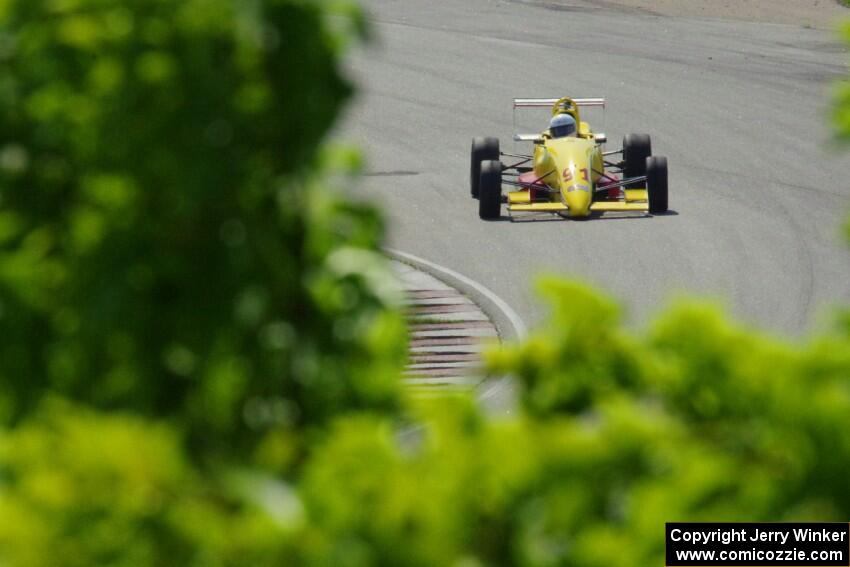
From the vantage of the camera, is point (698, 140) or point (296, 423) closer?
point (296, 423)

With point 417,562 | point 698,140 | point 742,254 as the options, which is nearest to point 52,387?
point 417,562

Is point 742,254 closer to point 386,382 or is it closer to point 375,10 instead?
point 386,382

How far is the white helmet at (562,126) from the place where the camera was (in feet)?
63.7

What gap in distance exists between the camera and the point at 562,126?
1944 cm

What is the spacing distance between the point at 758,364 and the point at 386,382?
80 cm

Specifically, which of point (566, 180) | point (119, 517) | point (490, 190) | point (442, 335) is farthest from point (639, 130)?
point (119, 517)

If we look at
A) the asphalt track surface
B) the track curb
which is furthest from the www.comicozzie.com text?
the track curb

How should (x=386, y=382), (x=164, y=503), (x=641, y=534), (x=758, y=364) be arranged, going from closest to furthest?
(x=164, y=503) → (x=641, y=534) → (x=758, y=364) → (x=386, y=382)

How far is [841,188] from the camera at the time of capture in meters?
21.6

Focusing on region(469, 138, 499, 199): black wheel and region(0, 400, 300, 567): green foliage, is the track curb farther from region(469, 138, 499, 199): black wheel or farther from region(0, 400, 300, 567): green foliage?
region(0, 400, 300, 567): green foliage

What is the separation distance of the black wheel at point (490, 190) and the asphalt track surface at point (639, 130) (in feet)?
0.67

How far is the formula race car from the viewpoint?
18812mm

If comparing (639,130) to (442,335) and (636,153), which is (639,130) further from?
(442,335)

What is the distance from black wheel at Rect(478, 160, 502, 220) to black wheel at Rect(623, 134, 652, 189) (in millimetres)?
2220
